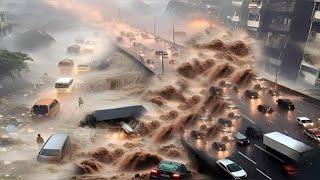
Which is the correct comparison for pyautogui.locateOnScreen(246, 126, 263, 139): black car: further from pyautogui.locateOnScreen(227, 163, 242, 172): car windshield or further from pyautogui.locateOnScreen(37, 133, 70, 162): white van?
pyautogui.locateOnScreen(37, 133, 70, 162): white van

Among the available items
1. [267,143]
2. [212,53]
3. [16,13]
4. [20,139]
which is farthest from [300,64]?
[16,13]

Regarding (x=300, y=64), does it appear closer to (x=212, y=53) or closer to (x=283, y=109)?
(x=283, y=109)

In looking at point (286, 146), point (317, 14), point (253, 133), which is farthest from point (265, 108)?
point (317, 14)

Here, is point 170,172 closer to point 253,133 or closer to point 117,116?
point 253,133

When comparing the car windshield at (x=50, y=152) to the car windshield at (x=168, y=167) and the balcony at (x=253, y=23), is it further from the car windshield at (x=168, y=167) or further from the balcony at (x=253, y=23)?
the balcony at (x=253, y=23)

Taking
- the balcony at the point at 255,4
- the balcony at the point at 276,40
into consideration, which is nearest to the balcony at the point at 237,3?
the balcony at the point at 255,4

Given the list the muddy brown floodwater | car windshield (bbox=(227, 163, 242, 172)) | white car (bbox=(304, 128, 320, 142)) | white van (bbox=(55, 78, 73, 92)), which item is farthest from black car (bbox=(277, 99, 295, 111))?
white van (bbox=(55, 78, 73, 92))
